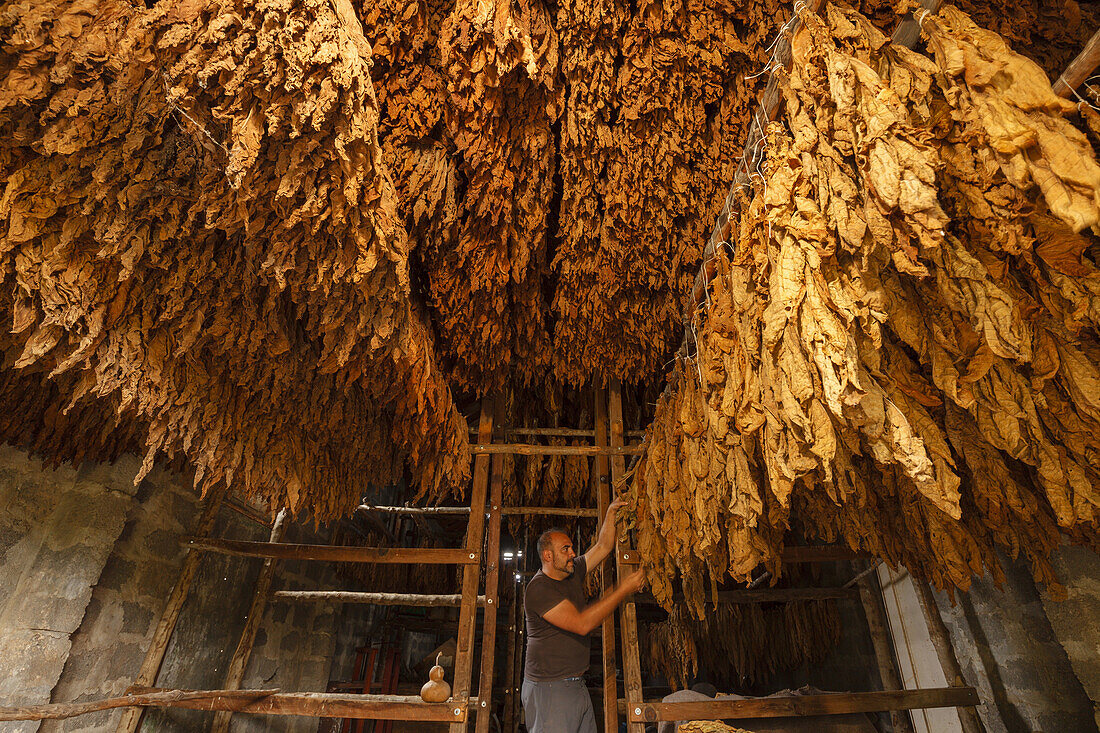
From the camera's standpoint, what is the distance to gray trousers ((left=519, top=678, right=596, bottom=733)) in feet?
8.71

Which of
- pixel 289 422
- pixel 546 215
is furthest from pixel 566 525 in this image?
pixel 546 215

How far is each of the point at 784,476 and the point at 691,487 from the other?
726 mm

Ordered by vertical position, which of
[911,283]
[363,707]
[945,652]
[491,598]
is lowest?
[363,707]

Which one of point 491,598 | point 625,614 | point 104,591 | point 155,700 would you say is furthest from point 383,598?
point 625,614

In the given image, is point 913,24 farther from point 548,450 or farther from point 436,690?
point 436,690

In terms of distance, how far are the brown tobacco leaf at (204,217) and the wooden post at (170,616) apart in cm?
122

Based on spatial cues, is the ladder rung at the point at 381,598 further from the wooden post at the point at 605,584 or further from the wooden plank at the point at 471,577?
the wooden post at the point at 605,584

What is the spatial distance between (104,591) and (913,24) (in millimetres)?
4402

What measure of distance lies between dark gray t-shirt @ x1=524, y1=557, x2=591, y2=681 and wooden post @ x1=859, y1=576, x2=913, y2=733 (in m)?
2.14

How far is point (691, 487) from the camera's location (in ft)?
6.66

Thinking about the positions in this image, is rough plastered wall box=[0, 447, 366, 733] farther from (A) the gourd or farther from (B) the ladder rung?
(A) the gourd

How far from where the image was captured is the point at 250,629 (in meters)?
3.93

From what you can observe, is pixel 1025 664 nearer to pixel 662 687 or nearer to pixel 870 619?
pixel 870 619

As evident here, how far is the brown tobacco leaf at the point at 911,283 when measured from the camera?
106 cm
